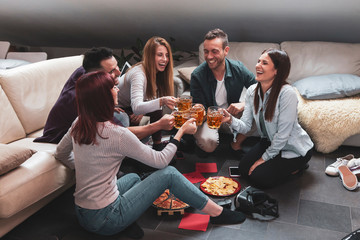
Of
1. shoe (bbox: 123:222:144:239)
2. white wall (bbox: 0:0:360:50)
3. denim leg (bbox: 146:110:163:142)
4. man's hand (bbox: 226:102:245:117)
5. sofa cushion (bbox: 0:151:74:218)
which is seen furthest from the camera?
white wall (bbox: 0:0:360:50)

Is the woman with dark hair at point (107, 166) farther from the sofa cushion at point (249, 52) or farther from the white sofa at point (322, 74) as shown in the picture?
the sofa cushion at point (249, 52)

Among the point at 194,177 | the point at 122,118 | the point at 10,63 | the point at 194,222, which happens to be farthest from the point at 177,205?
the point at 10,63

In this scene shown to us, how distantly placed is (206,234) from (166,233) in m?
0.25

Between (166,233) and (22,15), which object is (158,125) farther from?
(22,15)

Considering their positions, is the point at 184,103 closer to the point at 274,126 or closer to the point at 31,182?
the point at 274,126

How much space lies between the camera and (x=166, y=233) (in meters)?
2.04

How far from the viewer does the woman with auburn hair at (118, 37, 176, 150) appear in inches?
97.7

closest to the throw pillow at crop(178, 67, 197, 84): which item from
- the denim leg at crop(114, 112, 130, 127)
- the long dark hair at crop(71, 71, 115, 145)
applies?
the denim leg at crop(114, 112, 130, 127)

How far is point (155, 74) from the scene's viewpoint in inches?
101

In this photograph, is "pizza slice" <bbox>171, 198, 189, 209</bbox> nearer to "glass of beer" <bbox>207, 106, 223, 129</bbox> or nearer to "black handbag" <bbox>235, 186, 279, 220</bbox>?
"black handbag" <bbox>235, 186, 279, 220</bbox>

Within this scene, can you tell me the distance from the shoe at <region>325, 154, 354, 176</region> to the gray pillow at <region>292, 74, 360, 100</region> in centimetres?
62

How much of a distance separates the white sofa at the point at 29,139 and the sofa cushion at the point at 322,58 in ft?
7.22

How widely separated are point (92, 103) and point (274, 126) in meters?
1.35

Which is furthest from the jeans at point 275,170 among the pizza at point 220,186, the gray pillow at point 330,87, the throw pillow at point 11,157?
the throw pillow at point 11,157
